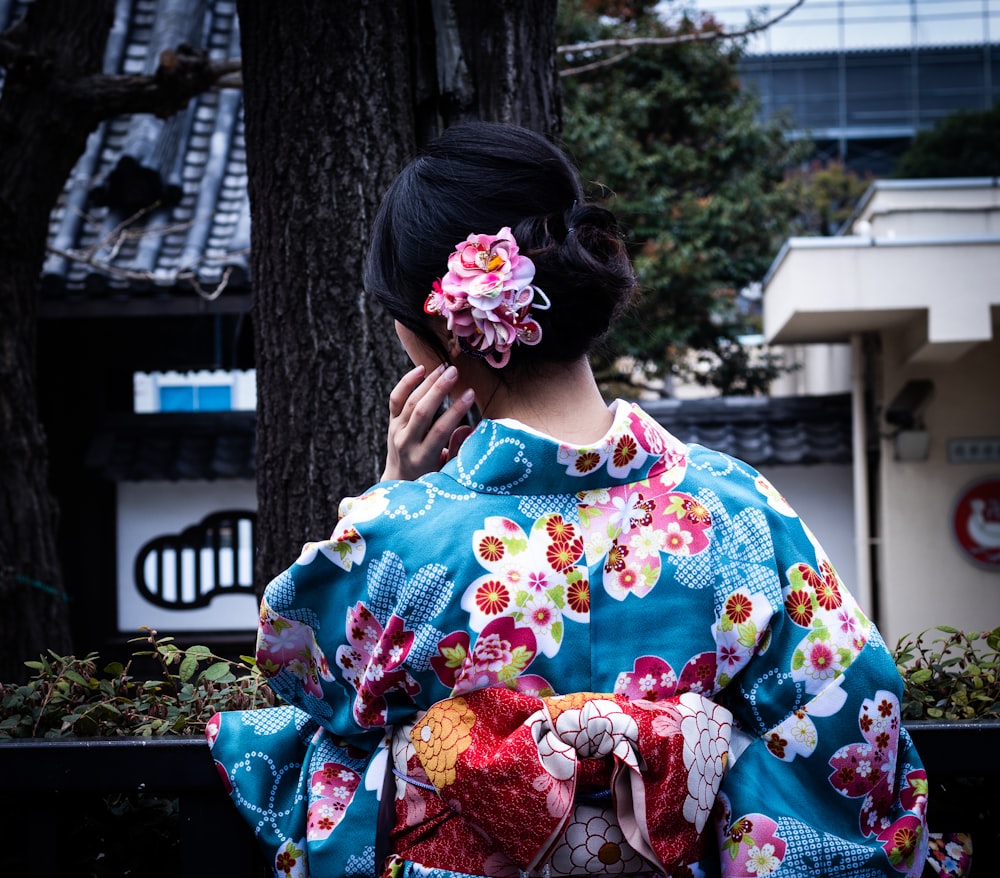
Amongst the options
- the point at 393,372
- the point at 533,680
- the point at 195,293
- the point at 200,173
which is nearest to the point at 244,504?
the point at 195,293

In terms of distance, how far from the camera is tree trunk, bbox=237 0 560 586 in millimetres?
2820

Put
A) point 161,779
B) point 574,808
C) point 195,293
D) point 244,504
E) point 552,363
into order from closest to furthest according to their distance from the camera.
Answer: point 574,808
point 552,363
point 161,779
point 195,293
point 244,504

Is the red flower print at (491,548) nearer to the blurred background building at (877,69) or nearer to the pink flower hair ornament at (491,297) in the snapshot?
the pink flower hair ornament at (491,297)

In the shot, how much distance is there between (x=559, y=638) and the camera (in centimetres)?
155

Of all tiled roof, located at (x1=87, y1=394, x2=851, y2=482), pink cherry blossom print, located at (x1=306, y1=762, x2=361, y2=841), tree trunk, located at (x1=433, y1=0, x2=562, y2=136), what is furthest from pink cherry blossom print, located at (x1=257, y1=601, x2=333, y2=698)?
tiled roof, located at (x1=87, y1=394, x2=851, y2=482)

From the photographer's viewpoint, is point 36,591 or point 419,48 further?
point 36,591

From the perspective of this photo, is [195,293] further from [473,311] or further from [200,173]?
[473,311]

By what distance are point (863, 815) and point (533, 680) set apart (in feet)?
1.88

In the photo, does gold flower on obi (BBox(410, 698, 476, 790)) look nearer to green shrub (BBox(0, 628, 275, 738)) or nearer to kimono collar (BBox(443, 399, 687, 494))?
kimono collar (BBox(443, 399, 687, 494))

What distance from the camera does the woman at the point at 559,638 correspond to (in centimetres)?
150

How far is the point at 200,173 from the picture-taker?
27.3 feet

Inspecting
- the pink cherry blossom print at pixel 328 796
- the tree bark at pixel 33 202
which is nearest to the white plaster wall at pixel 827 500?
the tree bark at pixel 33 202

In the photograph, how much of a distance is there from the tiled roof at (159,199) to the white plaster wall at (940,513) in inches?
221

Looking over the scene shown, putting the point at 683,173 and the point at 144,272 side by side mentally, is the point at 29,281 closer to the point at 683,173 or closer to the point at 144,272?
the point at 144,272
